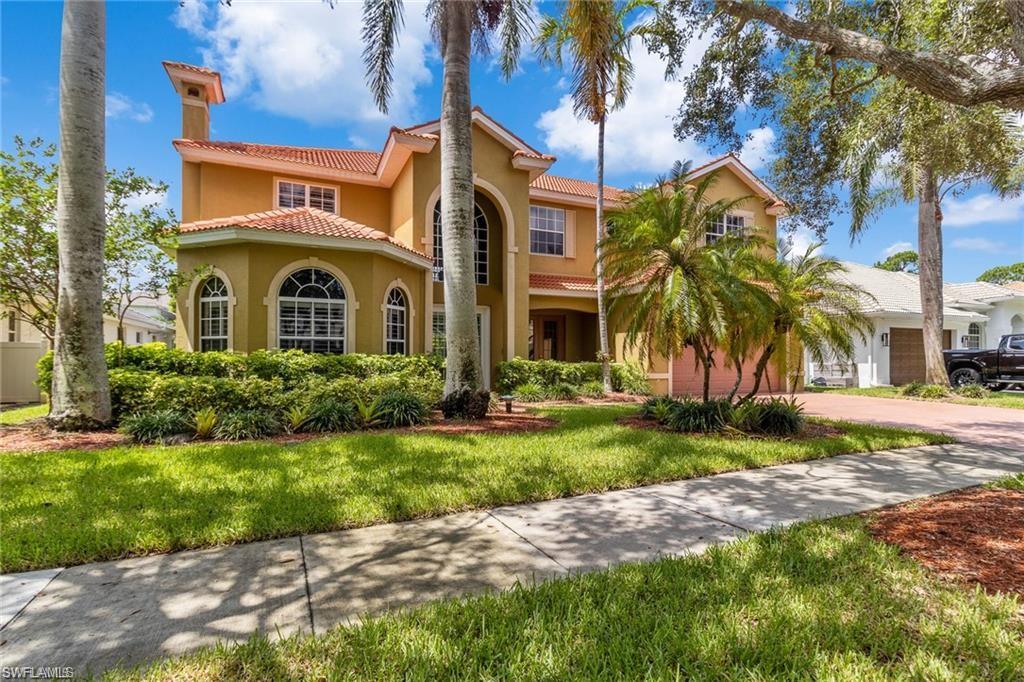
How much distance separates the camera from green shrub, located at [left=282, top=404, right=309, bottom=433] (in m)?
8.55

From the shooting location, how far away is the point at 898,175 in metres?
13.1

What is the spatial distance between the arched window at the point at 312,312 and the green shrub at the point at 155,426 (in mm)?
4283

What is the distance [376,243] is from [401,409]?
5.11m

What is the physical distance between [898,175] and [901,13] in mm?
5527

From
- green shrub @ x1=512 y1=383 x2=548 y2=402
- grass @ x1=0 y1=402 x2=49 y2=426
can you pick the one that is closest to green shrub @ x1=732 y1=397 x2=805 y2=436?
green shrub @ x1=512 y1=383 x2=548 y2=402

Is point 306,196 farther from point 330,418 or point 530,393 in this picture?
point 330,418

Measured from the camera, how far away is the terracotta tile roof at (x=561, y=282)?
17.0 meters

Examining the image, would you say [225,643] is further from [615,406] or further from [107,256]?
[107,256]

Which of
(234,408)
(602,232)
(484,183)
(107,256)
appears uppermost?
(484,183)

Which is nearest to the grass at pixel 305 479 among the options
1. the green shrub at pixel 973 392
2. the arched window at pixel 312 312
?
the arched window at pixel 312 312

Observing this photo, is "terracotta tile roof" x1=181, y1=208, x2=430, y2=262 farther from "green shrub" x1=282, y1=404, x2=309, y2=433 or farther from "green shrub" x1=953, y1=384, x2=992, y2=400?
"green shrub" x1=953, y1=384, x2=992, y2=400

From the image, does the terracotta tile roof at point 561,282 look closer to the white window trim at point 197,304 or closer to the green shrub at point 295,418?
the white window trim at point 197,304

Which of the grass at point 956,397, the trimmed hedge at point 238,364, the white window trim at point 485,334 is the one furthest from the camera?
the white window trim at point 485,334

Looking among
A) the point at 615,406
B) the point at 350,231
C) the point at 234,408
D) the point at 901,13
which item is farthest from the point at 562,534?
the point at 901,13
